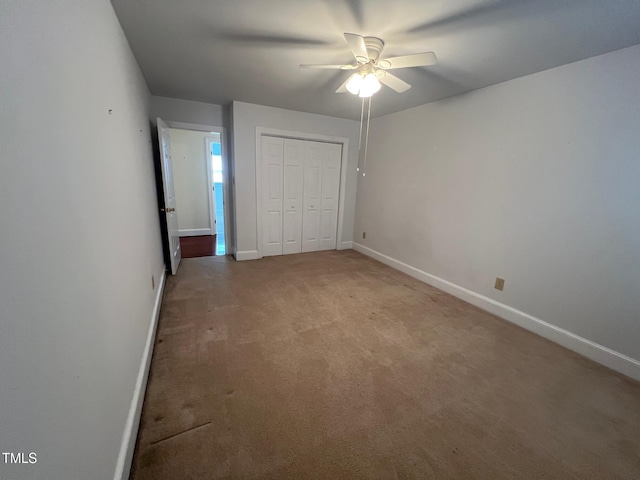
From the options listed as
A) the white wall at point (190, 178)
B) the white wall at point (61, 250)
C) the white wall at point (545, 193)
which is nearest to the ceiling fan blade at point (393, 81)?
the white wall at point (545, 193)

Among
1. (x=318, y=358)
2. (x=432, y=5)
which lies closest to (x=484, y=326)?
(x=318, y=358)

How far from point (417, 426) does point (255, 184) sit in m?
3.54

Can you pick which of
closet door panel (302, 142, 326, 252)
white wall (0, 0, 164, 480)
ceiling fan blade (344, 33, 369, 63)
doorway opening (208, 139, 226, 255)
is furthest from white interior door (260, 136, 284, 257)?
white wall (0, 0, 164, 480)

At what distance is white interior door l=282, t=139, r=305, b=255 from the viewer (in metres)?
4.22

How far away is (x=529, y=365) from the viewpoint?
2.03 metres

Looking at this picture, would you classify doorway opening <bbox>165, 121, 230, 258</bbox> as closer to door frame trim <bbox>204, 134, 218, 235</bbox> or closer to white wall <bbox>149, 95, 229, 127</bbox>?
door frame trim <bbox>204, 134, 218, 235</bbox>

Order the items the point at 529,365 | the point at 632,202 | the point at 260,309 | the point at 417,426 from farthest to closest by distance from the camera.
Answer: the point at 260,309
the point at 529,365
the point at 632,202
the point at 417,426

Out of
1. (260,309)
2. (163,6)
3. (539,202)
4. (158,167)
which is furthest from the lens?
(158,167)

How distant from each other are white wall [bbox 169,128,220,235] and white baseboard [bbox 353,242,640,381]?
469cm

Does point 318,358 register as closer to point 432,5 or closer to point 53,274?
point 53,274

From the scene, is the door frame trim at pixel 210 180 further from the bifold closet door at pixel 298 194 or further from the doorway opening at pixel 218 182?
the bifold closet door at pixel 298 194

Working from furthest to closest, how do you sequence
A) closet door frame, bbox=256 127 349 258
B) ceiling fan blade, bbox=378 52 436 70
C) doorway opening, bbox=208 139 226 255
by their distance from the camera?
doorway opening, bbox=208 139 226 255, closet door frame, bbox=256 127 349 258, ceiling fan blade, bbox=378 52 436 70

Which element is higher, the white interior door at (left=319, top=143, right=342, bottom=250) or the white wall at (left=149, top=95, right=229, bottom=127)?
the white wall at (left=149, top=95, right=229, bottom=127)

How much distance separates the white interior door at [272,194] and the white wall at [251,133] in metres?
0.18
